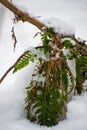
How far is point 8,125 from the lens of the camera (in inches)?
35.2

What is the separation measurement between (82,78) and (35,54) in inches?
9.1

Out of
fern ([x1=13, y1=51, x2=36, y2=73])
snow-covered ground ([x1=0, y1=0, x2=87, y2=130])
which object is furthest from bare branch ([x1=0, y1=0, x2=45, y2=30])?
fern ([x1=13, y1=51, x2=36, y2=73])

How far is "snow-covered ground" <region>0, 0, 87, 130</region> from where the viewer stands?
2.99 ft

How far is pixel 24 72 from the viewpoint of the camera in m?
1.10

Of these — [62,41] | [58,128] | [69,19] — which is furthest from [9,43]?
[58,128]

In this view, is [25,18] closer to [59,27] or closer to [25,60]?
[59,27]

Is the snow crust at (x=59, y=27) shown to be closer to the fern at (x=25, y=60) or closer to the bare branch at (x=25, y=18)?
the bare branch at (x=25, y=18)

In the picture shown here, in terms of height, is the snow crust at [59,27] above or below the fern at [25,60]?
above

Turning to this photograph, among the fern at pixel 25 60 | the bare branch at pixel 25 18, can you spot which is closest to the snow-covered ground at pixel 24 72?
the bare branch at pixel 25 18

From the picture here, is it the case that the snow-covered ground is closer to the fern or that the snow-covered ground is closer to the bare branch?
the bare branch

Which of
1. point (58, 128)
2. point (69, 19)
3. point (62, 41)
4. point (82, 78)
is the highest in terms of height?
point (69, 19)

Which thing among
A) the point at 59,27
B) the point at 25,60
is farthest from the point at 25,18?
the point at 25,60

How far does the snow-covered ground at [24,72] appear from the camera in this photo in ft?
2.99

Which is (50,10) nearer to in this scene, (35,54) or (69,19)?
(69,19)
